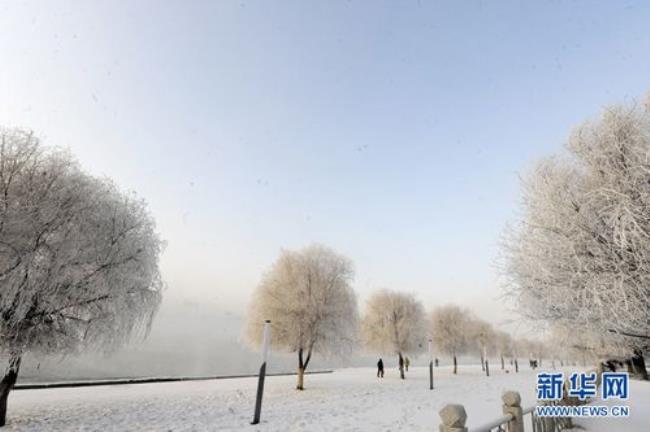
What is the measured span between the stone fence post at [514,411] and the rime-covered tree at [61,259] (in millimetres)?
11420

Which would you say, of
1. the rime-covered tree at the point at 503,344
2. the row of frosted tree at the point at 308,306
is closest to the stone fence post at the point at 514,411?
the row of frosted tree at the point at 308,306

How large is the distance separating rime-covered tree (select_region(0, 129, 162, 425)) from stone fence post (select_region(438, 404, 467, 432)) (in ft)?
35.5

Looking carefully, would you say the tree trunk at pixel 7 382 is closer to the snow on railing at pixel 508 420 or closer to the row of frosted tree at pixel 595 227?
the snow on railing at pixel 508 420

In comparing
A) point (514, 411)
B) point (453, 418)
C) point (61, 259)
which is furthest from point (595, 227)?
point (61, 259)

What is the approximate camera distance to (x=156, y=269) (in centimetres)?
1317

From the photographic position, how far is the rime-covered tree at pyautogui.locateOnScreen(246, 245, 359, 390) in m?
20.4

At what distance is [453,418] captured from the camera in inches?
153

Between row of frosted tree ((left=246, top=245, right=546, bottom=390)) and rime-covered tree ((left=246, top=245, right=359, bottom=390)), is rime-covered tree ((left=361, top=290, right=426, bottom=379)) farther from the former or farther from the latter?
rime-covered tree ((left=246, top=245, right=359, bottom=390))

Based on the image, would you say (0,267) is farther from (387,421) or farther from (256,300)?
(256,300)

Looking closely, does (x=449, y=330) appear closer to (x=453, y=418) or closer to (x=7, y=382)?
(x=7, y=382)

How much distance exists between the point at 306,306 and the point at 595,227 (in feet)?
51.1

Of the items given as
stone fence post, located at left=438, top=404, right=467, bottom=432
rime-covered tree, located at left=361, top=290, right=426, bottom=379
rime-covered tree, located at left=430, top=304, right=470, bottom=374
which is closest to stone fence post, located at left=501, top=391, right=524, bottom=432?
stone fence post, located at left=438, top=404, right=467, bottom=432

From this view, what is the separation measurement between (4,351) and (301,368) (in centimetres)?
1427

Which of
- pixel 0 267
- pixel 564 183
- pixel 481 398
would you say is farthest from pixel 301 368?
pixel 564 183
